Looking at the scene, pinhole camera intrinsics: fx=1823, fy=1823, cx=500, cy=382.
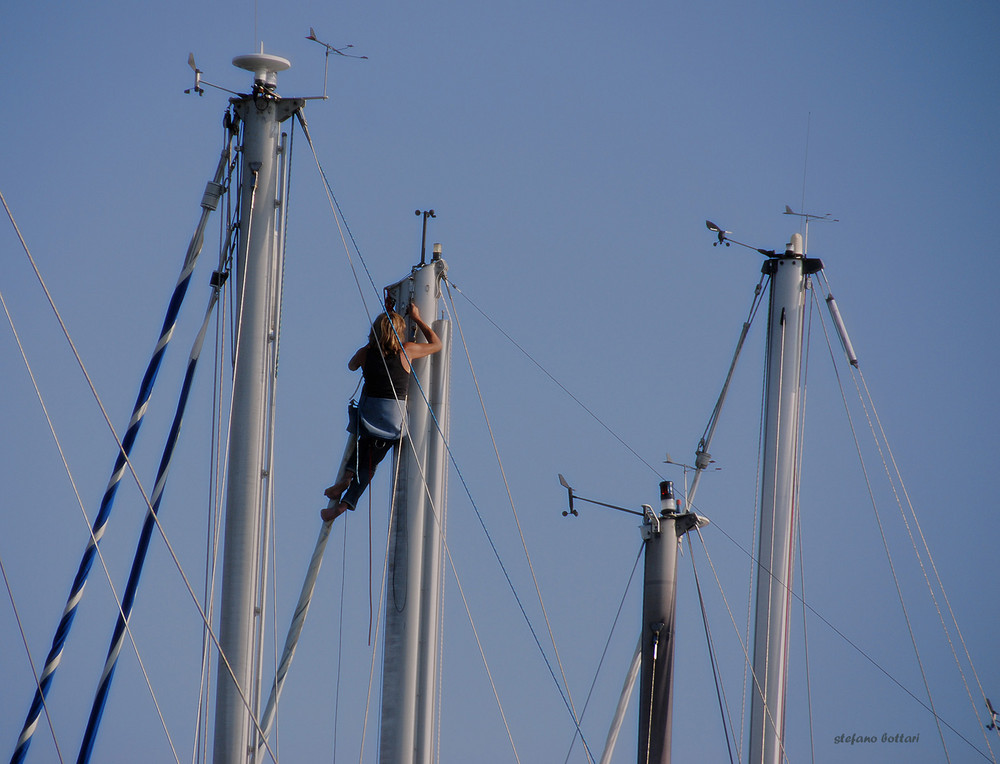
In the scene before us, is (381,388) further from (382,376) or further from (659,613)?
(659,613)

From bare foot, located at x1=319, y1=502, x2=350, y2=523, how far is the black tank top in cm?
142

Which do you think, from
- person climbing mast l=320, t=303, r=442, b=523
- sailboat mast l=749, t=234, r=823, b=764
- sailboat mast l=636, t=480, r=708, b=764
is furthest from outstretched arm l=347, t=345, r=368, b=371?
sailboat mast l=749, t=234, r=823, b=764

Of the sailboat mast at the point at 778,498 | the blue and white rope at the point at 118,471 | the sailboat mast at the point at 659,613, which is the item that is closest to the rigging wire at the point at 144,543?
the blue and white rope at the point at 118,471

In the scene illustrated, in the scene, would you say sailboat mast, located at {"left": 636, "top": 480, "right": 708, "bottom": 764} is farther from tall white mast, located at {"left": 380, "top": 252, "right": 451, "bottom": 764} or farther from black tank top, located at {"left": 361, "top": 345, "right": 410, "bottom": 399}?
black tank top, located at {"left": 361, "top": 345, "right": 410, "bottom": 399}

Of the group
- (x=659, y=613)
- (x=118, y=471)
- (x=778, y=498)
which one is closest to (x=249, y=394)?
(x=118, y=471)

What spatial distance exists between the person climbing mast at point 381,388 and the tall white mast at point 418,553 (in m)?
0.20

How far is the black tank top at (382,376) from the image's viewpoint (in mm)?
20938

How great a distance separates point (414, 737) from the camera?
792 inches

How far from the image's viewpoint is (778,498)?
Answer: 2606cm

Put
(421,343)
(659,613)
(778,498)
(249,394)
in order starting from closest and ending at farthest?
(249,394) < (421,343) < (659,613) < (778,498)

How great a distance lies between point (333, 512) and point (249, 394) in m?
3.19

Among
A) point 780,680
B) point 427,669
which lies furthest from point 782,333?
point 427,669

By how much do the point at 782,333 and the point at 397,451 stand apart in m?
8.24

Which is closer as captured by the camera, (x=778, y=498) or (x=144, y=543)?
(x=144, y=543)
